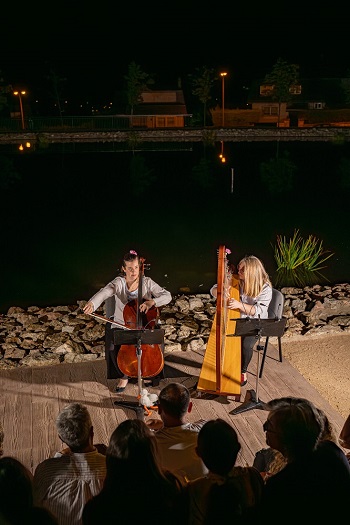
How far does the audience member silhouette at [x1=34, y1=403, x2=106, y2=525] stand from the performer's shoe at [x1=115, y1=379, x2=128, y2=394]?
2136 mm

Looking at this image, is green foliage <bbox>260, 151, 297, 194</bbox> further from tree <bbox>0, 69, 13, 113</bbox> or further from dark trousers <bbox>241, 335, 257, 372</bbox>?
tree <bbox>0, 69, 13, 113</bbox>

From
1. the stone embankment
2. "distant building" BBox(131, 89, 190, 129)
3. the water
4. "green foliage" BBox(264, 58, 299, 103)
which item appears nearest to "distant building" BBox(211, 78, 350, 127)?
"green foliage" BBox(264, 58, 299, 103)

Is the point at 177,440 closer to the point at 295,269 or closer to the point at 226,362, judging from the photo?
the point at 226,362

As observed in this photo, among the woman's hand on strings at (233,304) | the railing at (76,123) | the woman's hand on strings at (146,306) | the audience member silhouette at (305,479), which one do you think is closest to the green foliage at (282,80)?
the railing at (76,123)

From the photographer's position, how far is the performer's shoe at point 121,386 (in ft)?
16.7

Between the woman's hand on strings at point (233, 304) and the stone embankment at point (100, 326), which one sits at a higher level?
the woman's hand on strings at point (233, 304)

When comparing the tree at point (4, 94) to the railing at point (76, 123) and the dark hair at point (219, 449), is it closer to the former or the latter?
the railing at point (76, 123)

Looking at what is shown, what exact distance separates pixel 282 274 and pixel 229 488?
928 cm

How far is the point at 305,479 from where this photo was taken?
2492 mm

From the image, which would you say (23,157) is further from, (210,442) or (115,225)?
(210,442)

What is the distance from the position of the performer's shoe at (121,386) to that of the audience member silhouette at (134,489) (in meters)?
2.49

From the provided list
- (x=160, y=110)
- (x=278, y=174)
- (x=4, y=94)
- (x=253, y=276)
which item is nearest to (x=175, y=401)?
(x=253, y=276)

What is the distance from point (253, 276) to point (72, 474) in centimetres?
282

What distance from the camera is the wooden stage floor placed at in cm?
A: 435
